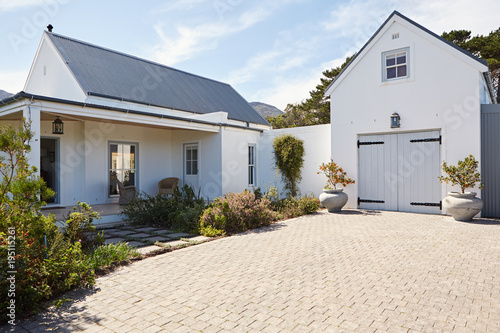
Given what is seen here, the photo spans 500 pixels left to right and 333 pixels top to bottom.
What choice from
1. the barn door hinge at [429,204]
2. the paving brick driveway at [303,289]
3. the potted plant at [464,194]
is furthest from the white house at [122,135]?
the potted plant at [464,194]

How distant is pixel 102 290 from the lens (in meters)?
3.69

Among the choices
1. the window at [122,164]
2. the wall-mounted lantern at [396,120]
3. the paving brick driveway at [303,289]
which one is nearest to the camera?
the paving brick driveway at [303,289]

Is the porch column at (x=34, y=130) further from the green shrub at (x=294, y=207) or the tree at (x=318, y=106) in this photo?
the tree at (x=318, y=106)

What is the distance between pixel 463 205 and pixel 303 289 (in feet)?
20.1

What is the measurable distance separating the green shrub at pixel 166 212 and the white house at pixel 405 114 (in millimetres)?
5378

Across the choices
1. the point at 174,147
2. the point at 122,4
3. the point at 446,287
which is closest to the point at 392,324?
the point at 446,287

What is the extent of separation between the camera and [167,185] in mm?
11594

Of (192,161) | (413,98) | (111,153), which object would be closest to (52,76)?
(111,153)

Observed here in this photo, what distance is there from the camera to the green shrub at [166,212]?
7062 mm

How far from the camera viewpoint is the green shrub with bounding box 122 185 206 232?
7062 millimetres

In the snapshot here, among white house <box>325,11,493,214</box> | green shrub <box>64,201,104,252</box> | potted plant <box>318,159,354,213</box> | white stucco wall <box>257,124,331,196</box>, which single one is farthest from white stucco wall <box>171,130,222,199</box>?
green shrub <box>64,201,104,252</box>

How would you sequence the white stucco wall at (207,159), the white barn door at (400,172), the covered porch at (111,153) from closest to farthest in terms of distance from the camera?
the covered porch at (111,153), the white barn door at (400,172), the white stucco wall at (207,159)

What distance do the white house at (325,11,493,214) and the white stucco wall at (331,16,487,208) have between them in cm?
2

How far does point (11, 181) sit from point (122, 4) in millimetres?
6373
